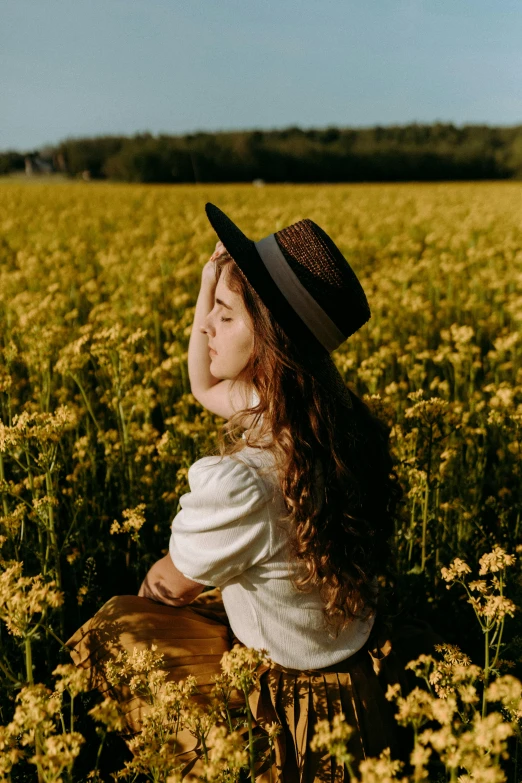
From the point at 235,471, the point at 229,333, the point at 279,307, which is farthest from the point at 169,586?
the point at 279,307

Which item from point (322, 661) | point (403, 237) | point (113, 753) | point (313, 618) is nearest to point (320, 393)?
point (313, 618)

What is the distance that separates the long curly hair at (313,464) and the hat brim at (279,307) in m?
0.03

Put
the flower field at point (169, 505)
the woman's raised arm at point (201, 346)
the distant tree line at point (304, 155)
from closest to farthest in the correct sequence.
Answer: the flower field at point (169, 505)
the woman's raised arm at point (201, 346)
the distant tree line at point (304, 155)

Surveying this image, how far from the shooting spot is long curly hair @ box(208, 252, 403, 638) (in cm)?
186

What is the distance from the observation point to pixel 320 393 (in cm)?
195

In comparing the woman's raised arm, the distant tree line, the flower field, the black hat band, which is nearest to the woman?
the black hat band

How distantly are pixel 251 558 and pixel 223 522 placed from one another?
156mm

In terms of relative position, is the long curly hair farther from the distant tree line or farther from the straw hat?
the distant tree line

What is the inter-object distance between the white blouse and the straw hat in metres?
0.33

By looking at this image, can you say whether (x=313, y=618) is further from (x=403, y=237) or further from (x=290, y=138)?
(x=290, y=138)

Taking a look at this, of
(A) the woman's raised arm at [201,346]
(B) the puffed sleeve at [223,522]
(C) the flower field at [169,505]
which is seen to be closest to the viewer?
(C) the flower field at [169,505]

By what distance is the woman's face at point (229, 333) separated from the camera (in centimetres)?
202

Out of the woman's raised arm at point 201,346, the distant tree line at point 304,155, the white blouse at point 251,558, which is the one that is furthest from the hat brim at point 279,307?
the distant tree line at point 304,155

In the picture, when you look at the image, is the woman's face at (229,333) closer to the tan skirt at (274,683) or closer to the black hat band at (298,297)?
the black hat band at (298,297)
